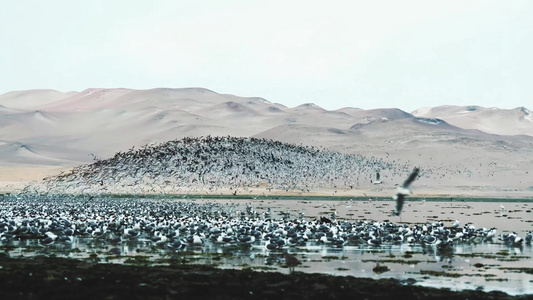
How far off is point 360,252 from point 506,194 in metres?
101

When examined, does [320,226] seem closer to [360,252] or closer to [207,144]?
[360,252]

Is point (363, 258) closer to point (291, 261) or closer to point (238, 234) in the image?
point (291, 261)

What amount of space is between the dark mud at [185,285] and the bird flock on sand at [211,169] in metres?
71.2

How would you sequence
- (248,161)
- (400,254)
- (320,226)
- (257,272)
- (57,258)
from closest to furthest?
(257,272) < (57,258) < (400,254) < (320,226) < (248,161)

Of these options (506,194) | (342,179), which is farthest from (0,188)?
(506,194)

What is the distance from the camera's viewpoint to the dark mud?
22156 mm

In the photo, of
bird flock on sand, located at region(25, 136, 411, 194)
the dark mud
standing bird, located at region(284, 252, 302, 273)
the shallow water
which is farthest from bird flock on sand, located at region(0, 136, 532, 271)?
the dark mud

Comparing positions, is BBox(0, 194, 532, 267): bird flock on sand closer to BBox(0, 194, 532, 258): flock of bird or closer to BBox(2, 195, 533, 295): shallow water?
BBox(0, 194, 532, 258): flock of bird

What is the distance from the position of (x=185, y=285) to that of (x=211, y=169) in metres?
83.9

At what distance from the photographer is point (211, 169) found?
4245 inches

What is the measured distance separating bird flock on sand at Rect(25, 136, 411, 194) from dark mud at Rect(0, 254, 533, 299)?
234ft

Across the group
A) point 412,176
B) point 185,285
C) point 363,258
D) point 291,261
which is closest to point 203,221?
point 363,258

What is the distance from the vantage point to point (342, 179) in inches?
5305

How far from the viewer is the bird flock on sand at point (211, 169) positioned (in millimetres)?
104312
